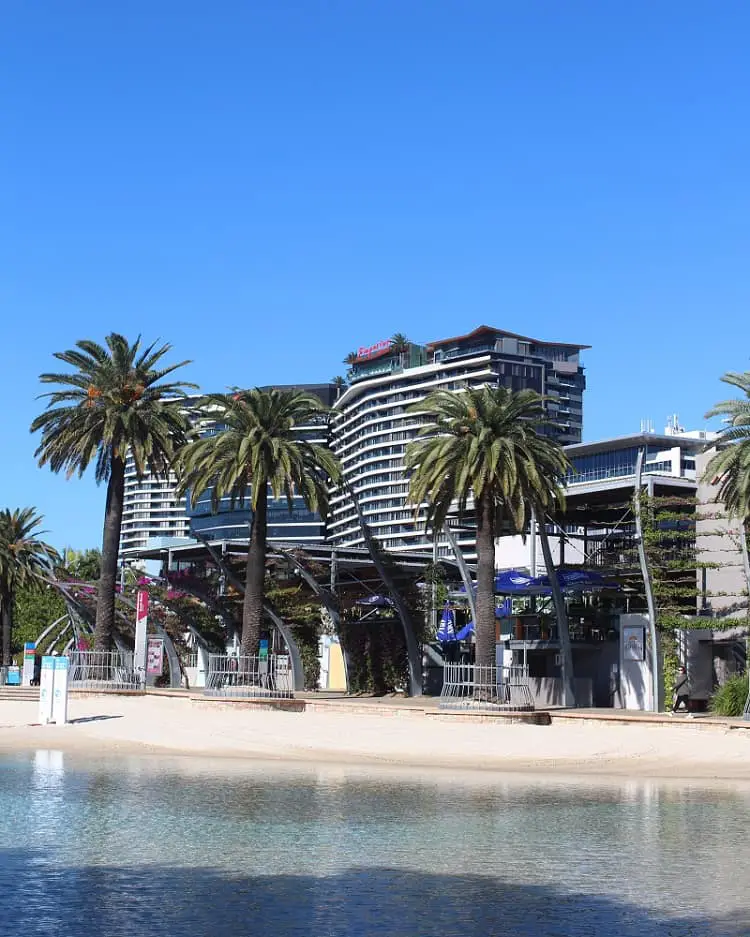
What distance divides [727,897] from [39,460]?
47208mm

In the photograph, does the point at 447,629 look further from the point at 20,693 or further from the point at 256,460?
the point at 20,693

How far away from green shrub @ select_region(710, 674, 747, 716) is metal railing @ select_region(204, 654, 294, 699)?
54.3ft

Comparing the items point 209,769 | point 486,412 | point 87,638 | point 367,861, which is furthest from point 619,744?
point 87,638

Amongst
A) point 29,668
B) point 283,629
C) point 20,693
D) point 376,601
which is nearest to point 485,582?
point 376,601

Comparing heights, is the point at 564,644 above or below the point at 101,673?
above

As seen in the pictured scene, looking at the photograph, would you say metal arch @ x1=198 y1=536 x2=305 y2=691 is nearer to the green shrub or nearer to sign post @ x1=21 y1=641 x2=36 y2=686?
sign post @ x1=21 y1=641 x2=36 y2=686

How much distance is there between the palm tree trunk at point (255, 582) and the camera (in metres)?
52.0

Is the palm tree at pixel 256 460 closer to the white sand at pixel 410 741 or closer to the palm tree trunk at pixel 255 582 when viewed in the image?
the palm tree trunk at pixel 255 582

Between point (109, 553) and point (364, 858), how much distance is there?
140ft

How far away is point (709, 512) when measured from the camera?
2138 inches

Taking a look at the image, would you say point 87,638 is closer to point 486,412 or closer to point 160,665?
point 160,665

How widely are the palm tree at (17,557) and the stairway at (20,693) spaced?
79.6 feet

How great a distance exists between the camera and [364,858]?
17156 millimetres

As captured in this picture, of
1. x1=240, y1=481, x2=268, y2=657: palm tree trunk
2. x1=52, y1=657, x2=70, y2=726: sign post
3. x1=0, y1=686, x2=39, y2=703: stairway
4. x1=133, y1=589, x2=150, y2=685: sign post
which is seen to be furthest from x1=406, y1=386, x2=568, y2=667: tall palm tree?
x1=0, y1=686, x2=39, y2=703: stairway
